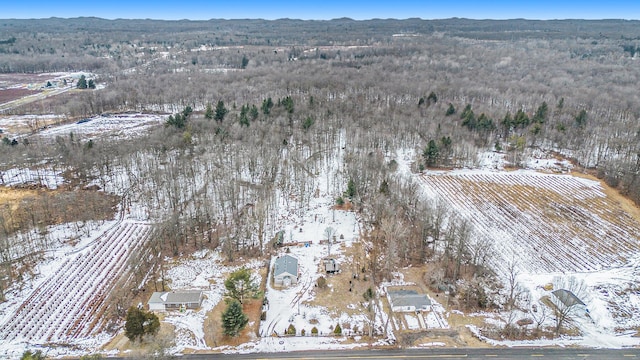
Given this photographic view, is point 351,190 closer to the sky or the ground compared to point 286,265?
closer to the sky

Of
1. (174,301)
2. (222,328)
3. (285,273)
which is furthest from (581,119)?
(174,301)

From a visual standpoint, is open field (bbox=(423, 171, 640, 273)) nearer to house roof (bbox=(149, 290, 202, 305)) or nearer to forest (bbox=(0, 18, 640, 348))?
forest (bbox=(0, 18, 640, 348))

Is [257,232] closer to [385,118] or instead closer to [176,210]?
[176,210]

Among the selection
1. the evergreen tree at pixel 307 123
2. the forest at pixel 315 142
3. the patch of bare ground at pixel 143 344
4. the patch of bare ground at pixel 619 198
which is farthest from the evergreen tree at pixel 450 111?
the patch of bare ground at pixel 143 344

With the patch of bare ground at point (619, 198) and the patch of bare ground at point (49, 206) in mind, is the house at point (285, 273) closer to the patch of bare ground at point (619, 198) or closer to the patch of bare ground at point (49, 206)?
the patch of bare ground at point (49, 206)

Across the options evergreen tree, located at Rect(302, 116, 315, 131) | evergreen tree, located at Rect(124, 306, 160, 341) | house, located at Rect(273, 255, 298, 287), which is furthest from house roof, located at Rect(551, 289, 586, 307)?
evergreen tree, located at Rect(302, 116, 315, 131)

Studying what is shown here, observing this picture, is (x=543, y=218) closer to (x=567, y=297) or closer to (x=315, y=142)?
(x=567, y=297)

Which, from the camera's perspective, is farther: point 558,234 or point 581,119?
point 581,119
